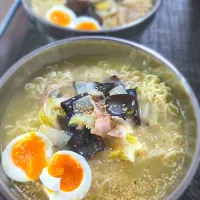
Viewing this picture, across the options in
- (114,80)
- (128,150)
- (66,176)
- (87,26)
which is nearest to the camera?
(66,176)

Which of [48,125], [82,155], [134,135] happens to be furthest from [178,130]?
[48,125]

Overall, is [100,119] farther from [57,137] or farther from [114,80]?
[114,80]

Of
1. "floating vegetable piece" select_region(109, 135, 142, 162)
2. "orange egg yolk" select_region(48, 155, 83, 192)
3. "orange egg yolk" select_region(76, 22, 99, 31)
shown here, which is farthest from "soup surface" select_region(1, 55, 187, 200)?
"orange egg yolk" select_region(76, 22, 99, 31)

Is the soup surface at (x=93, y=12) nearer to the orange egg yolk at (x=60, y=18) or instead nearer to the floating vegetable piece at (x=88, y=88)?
the orange egg yolk at (x=60, y=18)

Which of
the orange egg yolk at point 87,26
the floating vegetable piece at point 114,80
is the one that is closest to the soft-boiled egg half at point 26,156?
the floating vegetable piece at point 114,80

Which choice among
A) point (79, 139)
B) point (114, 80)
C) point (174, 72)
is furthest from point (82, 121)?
point (174, 72)

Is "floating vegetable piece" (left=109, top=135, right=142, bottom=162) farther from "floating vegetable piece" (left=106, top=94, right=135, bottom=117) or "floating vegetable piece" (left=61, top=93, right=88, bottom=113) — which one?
"floating vegetable piece" (left=61, top=93, right=88, bottom=113)
